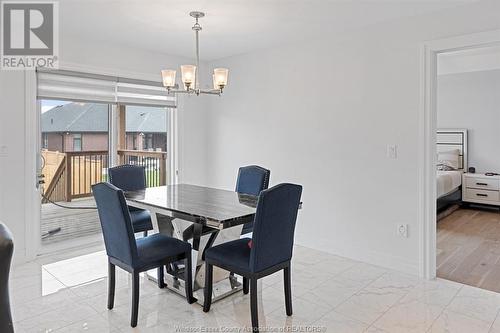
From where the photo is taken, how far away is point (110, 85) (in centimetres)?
426

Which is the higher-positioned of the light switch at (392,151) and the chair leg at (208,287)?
the light switch at (392,151)

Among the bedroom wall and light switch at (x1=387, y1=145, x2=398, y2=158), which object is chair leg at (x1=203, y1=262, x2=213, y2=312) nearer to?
the bedroom wall

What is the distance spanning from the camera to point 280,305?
111 inches

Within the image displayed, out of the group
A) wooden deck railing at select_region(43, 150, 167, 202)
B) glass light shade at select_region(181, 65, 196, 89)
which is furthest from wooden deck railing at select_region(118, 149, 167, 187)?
glass light shade at select_region(181, 65, 196, 89)

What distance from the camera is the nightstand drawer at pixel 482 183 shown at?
6.07 m

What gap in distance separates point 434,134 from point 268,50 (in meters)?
2.22

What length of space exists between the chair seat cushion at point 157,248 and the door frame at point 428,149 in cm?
213

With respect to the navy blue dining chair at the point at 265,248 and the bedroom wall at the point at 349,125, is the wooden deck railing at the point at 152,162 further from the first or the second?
the navy blue dining chair at the point at 265,248

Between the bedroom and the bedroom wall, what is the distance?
1999mm

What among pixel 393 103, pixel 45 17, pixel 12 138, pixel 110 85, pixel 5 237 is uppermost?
pixel 45 17

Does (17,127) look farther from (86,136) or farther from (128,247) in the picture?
(128,247)

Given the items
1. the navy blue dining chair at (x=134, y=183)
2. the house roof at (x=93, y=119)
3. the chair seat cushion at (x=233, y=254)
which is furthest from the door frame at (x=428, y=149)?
the house roof at (x=93, y=119)

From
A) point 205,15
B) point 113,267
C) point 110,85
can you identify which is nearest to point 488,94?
point 205,15

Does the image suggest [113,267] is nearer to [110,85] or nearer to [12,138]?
[12,138]
